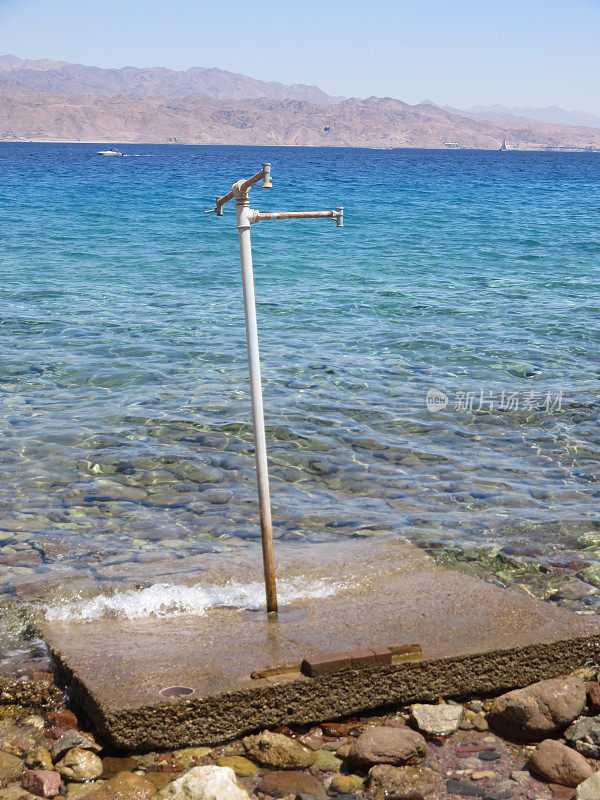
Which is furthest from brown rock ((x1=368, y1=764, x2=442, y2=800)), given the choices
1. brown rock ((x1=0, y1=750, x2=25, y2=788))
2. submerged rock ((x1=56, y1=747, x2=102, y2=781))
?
brown rock ((x1=0, y1=750, x2=25, y2=788))

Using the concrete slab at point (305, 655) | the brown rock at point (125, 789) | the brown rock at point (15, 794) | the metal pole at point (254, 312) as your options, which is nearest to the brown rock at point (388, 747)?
the concrete slab at point (305, 655)

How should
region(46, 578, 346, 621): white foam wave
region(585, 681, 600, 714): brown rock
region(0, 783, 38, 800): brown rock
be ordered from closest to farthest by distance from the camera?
region(0, 783, 38, 800): brown rock < region(585, 681, 600, 714): brown rock < region(46, 578, 346, 621): white foam wave

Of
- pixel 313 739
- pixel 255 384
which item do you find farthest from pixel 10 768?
pixel 255 384

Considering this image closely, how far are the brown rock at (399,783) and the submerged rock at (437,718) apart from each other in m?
0.32

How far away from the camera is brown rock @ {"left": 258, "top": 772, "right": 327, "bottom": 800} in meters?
3.88

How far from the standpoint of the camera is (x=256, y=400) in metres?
4.75

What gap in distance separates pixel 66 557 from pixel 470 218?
115ft

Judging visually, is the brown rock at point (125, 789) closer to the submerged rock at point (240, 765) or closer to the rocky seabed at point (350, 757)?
the rocky seabed at point (350, 757)

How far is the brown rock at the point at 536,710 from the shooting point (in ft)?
14.0

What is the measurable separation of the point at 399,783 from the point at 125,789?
4.41 feet

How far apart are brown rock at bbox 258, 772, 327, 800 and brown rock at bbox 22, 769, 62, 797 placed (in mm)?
993

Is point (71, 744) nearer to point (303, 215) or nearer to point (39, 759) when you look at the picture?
point (39, 759)

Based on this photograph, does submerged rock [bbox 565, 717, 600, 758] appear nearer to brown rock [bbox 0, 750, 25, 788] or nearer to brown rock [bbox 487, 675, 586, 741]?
brown rock [bbox 487, 675, 586, 741]

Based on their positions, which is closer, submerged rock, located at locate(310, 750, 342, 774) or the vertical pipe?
submerged rock, located at locate(310, 750, 342, 774)
